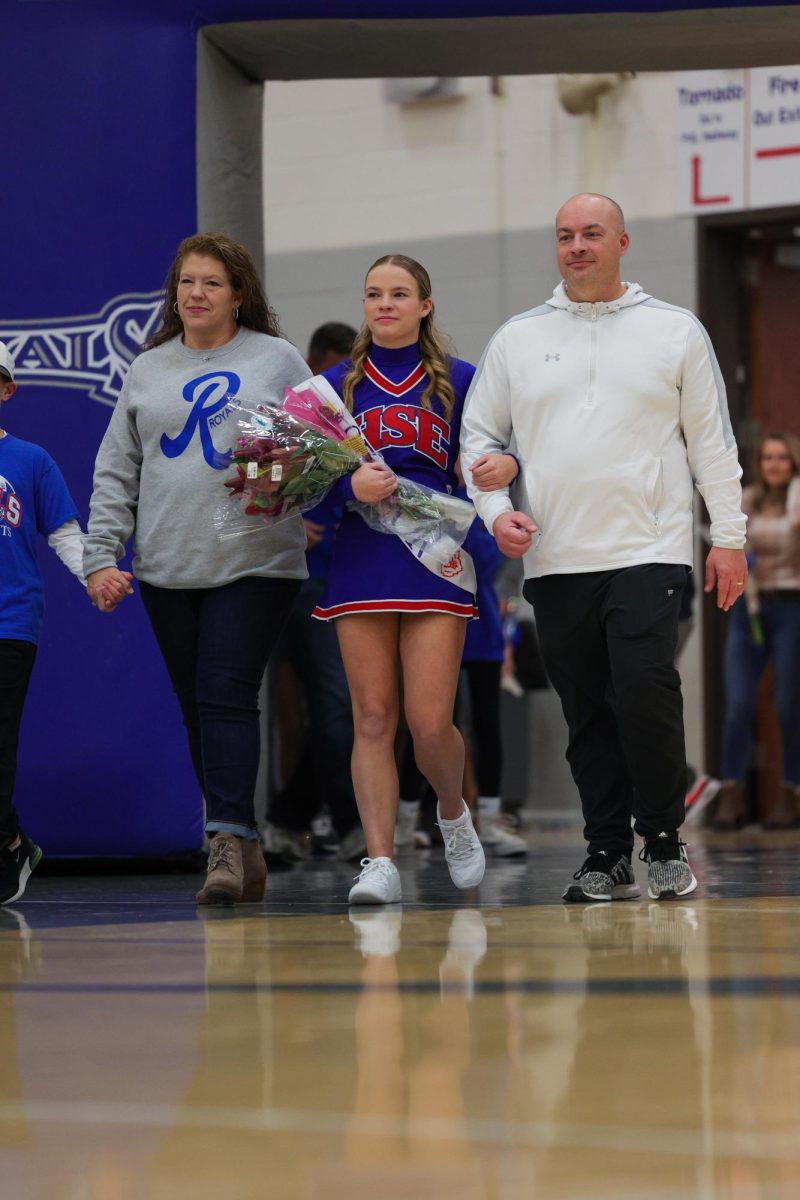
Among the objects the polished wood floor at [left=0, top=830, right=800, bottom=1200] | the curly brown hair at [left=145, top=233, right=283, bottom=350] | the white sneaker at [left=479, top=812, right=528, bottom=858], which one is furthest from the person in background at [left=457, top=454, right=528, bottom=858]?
the polished wood floor at [left=0, top=830, right=800, bottom=1200]

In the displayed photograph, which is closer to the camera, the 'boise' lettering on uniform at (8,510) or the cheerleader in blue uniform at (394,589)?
the cheerleader in blue uniform at (394,589)

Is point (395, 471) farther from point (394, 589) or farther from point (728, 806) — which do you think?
point (728, 806)

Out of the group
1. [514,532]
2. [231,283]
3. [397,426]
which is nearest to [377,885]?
[514,532]

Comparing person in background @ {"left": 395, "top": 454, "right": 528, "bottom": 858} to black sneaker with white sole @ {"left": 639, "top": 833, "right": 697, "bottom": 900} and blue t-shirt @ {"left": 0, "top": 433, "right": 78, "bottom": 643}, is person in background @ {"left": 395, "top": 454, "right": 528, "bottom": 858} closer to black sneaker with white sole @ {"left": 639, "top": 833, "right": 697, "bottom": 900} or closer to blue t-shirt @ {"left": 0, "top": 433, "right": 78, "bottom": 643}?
blue t-shirt @ {"left": 0, "top": 433, "right": 78, "bottom": 643}

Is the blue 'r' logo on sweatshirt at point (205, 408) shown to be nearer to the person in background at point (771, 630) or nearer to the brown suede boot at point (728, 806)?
the person in background at point (771, 630)

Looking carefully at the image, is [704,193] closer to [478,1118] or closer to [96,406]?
[96,406]

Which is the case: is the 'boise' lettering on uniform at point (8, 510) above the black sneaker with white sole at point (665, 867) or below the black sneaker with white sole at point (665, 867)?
above

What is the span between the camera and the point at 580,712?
4.37 meters

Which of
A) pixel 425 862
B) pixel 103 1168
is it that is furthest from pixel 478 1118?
pixel 425 862

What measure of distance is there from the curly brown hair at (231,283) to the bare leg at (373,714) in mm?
835

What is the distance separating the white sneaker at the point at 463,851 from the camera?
4.52 metres

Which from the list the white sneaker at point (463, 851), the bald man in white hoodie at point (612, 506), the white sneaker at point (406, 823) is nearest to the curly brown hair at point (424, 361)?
the bald man in white hoodie at point (612, 506)

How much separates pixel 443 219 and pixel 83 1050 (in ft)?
26.5

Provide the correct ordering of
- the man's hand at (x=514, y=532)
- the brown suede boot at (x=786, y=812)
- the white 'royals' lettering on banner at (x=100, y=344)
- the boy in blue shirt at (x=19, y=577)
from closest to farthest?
1. the man's hand at (x=514, y=532)
2. the boy in blue shirt at (x=19, y=577)
3. the white 'royals' lettering on banner at (x=100, y=344)
4. the brown suede boot at (x=786, y=812)
